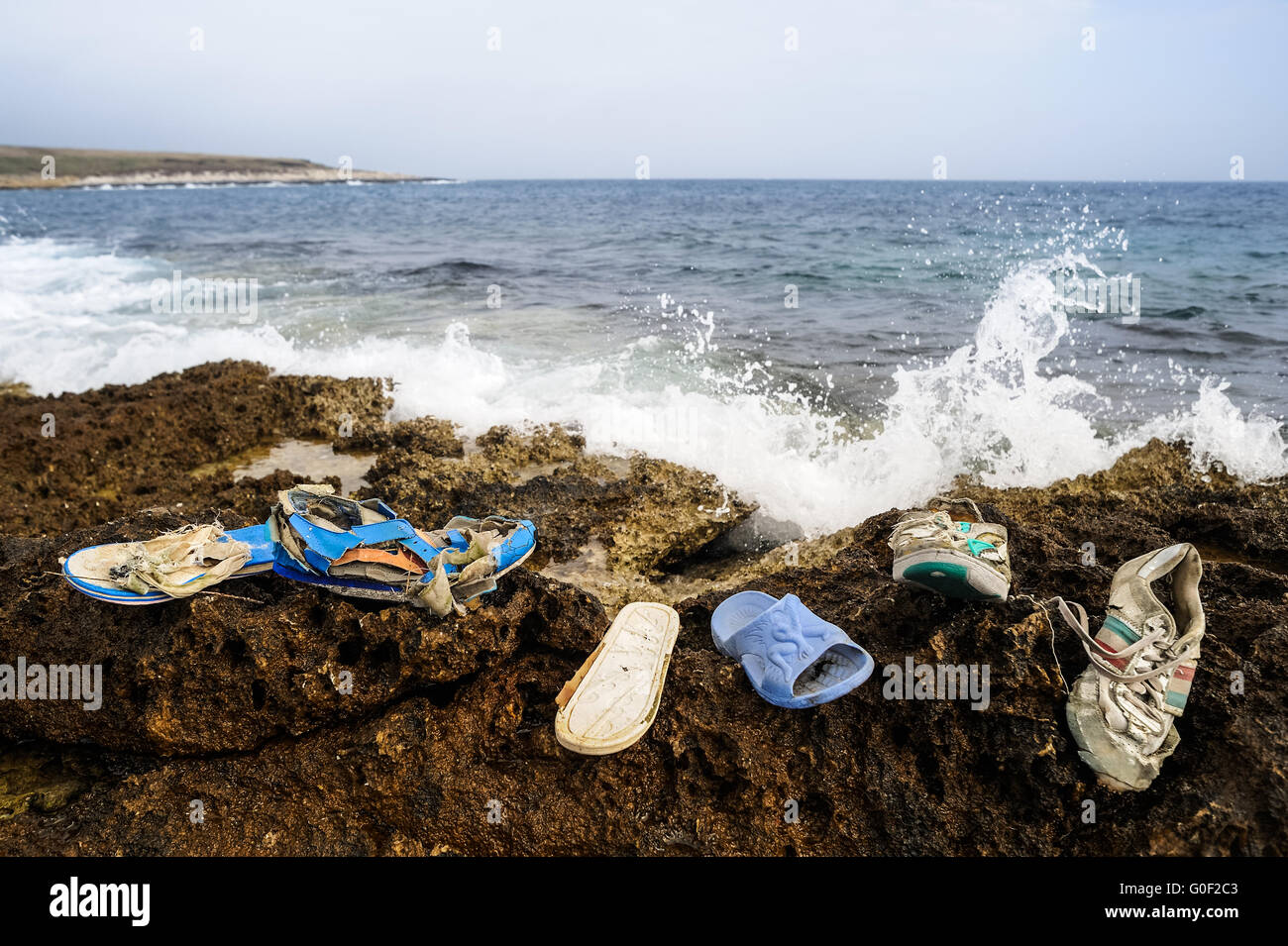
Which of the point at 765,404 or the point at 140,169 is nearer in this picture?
the point at 765,404

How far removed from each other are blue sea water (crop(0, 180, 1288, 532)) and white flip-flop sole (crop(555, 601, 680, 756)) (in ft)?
9.14

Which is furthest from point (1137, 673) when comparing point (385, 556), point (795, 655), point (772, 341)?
point (772, 341)

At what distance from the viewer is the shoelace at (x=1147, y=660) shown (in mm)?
2215

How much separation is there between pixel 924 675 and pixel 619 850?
3.85ft

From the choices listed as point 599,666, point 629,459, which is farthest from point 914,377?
point 599,666

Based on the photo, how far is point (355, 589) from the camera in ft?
8.90

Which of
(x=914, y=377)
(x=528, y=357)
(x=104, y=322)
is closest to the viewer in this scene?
(x=914, y=377)

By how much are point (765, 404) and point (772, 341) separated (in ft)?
11.8

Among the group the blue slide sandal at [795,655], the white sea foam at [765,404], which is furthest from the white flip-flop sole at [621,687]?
the white sea foam at [765,404]

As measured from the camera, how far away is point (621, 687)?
2479mm

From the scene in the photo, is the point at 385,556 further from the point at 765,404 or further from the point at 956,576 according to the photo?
the point at 765,404

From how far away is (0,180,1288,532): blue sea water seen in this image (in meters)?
5.96

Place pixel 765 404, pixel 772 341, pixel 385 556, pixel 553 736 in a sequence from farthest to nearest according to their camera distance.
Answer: pixel 772 341, pixel 765 404, pixel 385 556, pixel 553 736

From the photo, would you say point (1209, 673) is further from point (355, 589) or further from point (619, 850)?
point (355, 589)
